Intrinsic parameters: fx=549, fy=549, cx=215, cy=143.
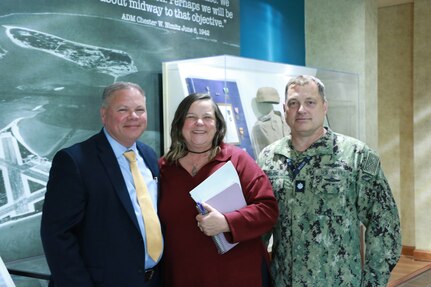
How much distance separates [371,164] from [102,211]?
46.5 inches

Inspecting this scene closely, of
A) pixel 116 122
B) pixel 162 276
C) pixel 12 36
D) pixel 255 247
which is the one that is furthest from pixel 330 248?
pixel 12 36

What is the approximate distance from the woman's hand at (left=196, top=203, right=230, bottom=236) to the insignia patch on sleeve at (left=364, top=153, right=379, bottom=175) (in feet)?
2.22

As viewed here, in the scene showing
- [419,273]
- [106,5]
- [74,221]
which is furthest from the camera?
[419,273]

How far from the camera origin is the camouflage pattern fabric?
7.90 ft

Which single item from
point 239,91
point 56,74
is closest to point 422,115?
point 239,91

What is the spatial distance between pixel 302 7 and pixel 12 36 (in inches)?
145

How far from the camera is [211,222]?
226cm

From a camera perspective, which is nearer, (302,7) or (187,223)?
(187,223)

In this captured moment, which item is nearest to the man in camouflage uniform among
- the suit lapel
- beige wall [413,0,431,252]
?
the suit lapel

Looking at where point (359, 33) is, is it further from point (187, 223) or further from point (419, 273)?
point (187, 223)

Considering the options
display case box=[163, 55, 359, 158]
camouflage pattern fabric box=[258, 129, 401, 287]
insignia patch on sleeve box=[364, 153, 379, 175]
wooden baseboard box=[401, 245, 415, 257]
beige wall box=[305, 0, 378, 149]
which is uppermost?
beige wall box=[305, 0, 378, 149]

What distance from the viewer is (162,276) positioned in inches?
98.0

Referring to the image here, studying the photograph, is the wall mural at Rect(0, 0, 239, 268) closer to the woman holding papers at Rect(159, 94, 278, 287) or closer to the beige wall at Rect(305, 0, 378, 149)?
the woman holding papers at Rect(159, 94, 278, 287)

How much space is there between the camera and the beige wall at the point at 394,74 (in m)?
5.86
